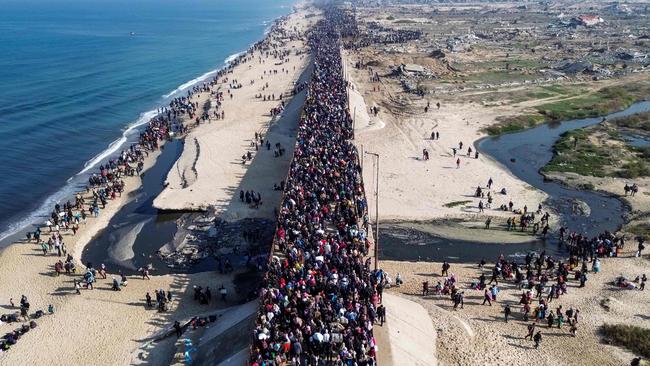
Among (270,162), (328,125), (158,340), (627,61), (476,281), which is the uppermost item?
(627,61)

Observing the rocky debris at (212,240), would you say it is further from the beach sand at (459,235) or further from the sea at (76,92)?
the sea at (76,92)

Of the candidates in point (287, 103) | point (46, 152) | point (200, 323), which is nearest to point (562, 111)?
point (287, 103)

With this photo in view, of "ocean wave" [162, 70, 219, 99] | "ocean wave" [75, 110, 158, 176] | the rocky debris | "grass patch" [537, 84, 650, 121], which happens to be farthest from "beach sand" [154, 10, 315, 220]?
"grass patch" [537, 84, 650, 121]

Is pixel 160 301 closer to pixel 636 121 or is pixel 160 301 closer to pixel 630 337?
pixel 630 337

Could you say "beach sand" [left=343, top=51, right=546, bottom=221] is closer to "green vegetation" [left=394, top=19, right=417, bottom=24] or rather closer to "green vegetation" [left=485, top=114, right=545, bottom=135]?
"green vegetation" [left=485, top=114, right=545, bottom=135]

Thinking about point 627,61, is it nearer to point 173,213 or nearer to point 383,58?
point 383,58

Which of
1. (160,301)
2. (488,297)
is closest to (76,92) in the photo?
(160,301)

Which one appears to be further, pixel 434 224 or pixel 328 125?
pixel 328 125
